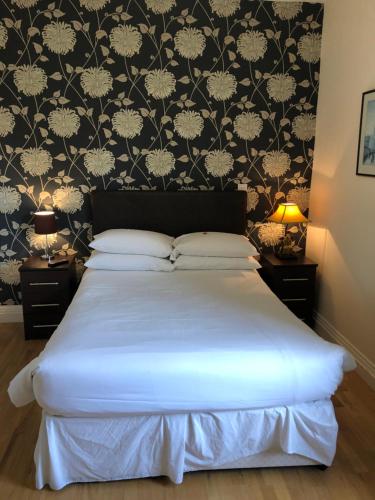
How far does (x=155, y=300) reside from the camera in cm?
257

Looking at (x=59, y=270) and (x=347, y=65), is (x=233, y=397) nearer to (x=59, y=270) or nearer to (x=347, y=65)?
(x=59, y=270)

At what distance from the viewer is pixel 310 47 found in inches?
139

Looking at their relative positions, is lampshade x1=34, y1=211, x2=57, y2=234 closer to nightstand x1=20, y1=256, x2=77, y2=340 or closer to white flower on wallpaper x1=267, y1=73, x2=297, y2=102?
nightstand x1=20, y1=256, x2=77, y2=340

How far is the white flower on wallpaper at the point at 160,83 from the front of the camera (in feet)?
11.3

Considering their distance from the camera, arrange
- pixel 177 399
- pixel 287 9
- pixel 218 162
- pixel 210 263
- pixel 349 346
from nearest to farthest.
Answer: pixel 177 399
pixel 349 346
pixel 210 263
pixel 287 9
pixel 218 162

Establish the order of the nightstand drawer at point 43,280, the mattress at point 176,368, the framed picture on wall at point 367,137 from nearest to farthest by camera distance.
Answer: the mattress at point 176,368 < the framed picture on wall at point 367,137 < the nightstand drawer at point 43,280

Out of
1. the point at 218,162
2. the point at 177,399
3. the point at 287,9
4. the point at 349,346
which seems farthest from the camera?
the point at 218,162

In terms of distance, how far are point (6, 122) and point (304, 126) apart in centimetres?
253

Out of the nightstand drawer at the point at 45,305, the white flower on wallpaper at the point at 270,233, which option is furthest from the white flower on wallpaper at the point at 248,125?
the nightstand drawer at the point at 45,305

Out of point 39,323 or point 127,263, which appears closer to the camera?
point 127,263

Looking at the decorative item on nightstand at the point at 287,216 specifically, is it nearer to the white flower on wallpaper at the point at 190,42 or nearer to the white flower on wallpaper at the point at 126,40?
the white flower on wallpaper at the point at 190,42

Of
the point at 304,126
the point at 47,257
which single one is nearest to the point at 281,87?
the point at 304,126

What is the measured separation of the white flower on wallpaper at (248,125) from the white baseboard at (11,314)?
2511 millimetres

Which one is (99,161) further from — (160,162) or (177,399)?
(177,399)
